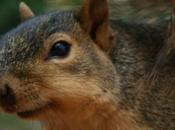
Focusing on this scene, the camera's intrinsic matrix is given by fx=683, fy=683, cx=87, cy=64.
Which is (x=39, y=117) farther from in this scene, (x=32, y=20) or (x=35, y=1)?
(x=35, y=1)

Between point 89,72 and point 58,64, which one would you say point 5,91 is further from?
point 89,72

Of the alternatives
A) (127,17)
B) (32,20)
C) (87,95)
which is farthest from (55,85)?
(127,17)

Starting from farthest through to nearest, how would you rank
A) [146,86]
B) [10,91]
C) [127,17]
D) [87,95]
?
[127,17] → [146,86] → [87,95] → [10,91]

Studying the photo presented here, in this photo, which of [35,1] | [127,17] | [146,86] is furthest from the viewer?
[35,1]

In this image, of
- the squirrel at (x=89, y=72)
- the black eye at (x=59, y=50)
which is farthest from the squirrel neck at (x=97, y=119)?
the black eye at (x=59, y=50)

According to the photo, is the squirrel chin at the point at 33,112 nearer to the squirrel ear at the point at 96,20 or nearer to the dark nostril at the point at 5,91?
the dark nostril at the point at 5,91

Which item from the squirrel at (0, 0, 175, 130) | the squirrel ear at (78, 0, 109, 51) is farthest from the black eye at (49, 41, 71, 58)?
the squirrel ear at (78, 0, 109, 51)

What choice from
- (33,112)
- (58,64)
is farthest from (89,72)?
(33,112)
